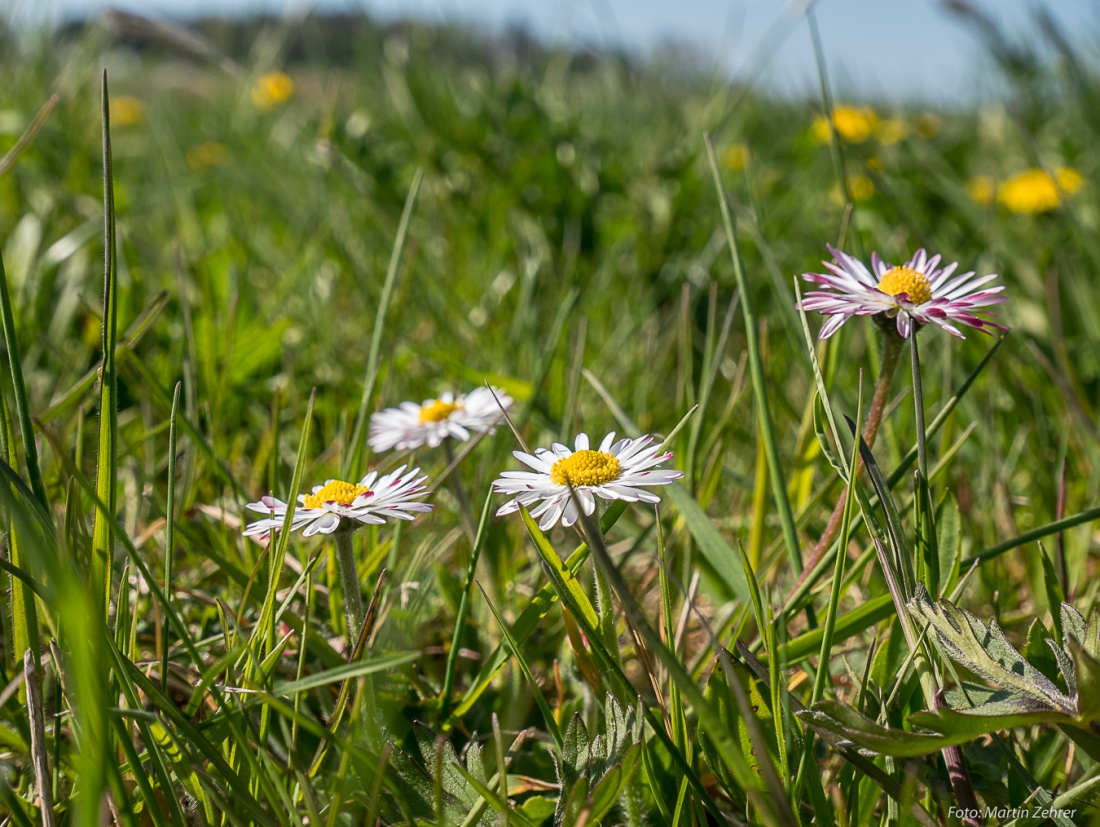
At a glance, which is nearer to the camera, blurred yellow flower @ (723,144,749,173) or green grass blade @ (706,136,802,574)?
green grass blade @ (706,136,802,574)

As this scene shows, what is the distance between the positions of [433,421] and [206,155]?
3792mm

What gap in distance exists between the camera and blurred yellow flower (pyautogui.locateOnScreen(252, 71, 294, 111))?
15.2 ft

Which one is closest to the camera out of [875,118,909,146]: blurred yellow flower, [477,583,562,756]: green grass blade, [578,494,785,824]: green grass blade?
[578,494,785,824]: green grass blade

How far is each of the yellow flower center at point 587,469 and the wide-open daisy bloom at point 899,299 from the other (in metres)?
0.24

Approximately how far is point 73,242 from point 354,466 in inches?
52.2

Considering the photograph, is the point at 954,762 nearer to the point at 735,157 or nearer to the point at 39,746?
the point at 39,746

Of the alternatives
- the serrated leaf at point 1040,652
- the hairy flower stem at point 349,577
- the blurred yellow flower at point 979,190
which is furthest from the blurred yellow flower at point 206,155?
the serrated leaf at point 1040,652

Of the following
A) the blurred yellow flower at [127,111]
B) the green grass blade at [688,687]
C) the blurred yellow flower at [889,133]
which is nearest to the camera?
the green grass blade at [688,687]

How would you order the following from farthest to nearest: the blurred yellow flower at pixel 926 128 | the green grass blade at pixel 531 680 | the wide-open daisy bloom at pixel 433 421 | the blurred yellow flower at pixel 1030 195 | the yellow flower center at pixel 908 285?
the blurred yellow flower at pixel 926 128
the blurred yellow flower at pixel 1030 195
the wide-open daisy bloom at pixel 433 421
the yellow flower center at pixel 908 285
the green grass blade at pixel 531 680

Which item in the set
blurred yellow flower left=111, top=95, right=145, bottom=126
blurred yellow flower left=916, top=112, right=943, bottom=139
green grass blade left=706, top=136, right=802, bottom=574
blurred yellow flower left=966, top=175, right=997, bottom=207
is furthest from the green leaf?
blurred yellow flower left=111, top=95, right=145, bottom=126

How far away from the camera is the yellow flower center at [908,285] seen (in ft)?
3.01

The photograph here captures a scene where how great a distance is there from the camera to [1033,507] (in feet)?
4.53

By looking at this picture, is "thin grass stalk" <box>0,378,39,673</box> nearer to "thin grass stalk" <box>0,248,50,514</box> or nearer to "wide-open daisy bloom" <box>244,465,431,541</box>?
"thin grass stalk" <box>0,248,50,514</box>

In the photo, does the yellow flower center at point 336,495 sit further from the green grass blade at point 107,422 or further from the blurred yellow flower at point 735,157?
the blurred yellow flower at point 735,157
